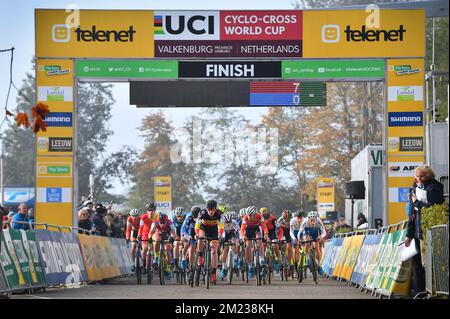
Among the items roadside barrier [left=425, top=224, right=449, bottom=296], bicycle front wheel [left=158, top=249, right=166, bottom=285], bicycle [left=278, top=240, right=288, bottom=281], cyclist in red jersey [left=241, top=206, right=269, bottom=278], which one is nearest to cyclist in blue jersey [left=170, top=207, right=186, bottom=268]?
bicycle front wheel [left=158, top=249, right=166, bottom=285]

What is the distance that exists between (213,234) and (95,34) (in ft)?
21.4

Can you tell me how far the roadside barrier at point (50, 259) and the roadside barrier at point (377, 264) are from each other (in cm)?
557

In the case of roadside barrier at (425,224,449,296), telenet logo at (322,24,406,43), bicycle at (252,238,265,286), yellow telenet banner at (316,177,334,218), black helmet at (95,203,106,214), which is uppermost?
telenet logo at (322,24,406,43)

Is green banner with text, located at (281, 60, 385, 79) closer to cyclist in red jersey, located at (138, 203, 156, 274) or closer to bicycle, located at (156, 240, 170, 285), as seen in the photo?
cyclist in red jersey, located at (138, 203, 156, 274)

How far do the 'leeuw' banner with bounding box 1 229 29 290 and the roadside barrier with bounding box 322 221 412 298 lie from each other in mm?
5812

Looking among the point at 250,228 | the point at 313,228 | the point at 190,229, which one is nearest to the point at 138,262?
the point at 190,229

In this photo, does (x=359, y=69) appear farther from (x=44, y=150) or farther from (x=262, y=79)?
(x=44, y=150)

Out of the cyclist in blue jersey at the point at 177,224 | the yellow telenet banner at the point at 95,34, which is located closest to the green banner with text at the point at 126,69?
the yellow telenet banner at the point at 95,34

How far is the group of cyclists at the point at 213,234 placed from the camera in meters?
23.4

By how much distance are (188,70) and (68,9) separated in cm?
326

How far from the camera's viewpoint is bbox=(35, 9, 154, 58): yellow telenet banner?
1057 inches

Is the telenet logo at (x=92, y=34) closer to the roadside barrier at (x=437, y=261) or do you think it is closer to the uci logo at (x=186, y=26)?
the uci logo at (x=186, y=26)

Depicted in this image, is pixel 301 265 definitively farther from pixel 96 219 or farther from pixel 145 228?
pixel 96 219
